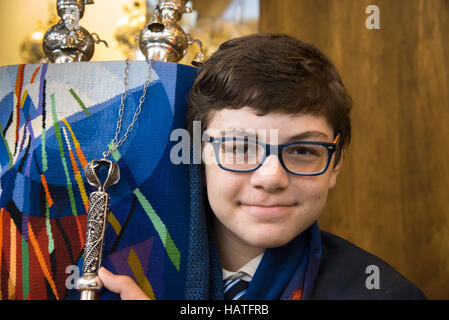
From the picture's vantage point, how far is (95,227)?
0.85m

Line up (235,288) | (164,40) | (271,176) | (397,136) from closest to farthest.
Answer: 1. (271,176)
2. (235,288)
3. (164,40)
4. (397,136)

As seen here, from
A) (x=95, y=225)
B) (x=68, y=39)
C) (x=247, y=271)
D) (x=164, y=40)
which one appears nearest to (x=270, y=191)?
(x=247, y=271)

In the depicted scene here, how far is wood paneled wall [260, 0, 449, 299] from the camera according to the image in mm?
1511

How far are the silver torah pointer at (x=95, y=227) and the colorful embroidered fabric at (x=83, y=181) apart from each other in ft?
0.18

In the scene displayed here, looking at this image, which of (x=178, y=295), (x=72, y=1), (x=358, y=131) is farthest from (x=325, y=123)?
(x=358, y=131)

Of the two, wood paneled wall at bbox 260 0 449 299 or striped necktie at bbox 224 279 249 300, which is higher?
wood paneled wall at bbox 260 0 449 299

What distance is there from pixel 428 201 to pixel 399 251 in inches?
8.0

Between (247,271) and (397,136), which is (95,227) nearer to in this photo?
(247,271)

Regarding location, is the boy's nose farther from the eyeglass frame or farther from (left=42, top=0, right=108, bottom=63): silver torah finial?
(left=42, top=0, right=108, bottom=63): silver torah finial

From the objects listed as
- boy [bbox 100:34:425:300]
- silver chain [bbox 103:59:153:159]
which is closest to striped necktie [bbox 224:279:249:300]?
boy [bbox 100:34:425:300]

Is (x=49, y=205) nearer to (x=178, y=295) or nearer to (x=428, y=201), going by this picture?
(x=178, y=295)

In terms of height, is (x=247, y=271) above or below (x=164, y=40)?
below

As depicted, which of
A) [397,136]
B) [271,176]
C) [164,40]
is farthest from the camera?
[397,136]

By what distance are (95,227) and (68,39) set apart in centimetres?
59
